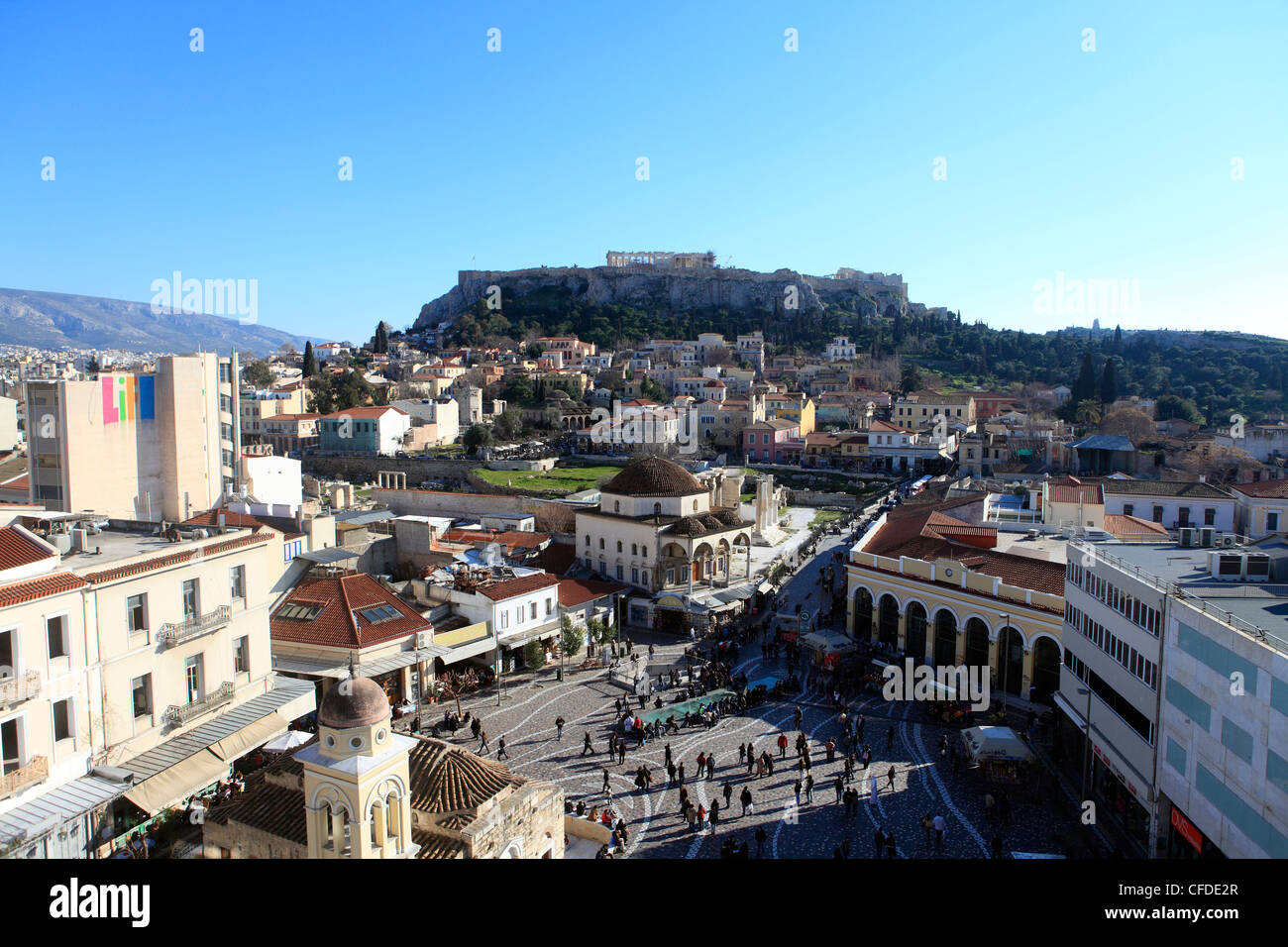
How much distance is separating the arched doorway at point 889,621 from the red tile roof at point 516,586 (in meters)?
10.8

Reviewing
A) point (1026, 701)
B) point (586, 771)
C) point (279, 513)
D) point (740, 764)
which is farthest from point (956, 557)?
point (279, 513)

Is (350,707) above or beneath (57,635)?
above

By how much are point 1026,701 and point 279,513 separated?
2583 centimetres

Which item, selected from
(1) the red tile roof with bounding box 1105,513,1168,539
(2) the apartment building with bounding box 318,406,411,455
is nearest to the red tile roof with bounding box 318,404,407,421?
(2) the apartment building with bounding box 318,406,411,455

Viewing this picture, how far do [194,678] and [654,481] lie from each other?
21747 mm

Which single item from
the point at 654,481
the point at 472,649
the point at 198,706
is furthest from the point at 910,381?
the point at 198,706

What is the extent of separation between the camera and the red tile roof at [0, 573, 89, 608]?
12820 millimetres

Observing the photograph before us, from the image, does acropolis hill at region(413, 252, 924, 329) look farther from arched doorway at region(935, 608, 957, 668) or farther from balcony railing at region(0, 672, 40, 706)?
balcony railing at region(0, 672, 40, 706)

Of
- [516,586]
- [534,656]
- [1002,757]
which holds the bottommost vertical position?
[534,656]

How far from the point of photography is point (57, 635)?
45.3ft

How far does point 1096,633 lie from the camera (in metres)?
18.9

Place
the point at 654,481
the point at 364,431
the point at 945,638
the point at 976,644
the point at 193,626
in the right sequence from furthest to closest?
the point at 364,431 < the point at 654,481 < the point at 945,638 < the point at 976,644 < the point at 193,626

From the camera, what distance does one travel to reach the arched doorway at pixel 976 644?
2523 cm

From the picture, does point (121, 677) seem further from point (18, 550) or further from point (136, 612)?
point (18, 550)
